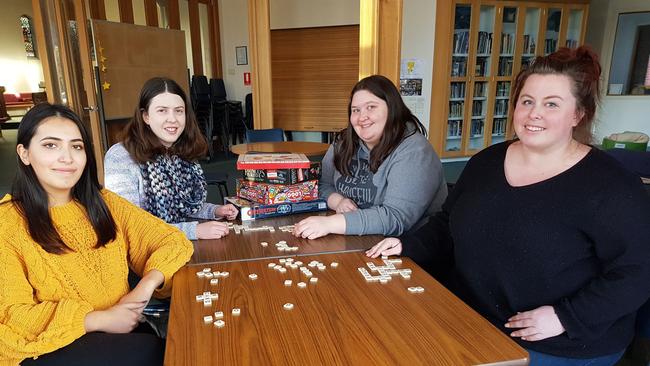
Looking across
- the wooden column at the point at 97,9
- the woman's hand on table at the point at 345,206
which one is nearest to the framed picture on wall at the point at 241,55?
the wooden column at the point at 97,9

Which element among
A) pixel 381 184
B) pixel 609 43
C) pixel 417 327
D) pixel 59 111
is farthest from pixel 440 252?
pixel 609 43

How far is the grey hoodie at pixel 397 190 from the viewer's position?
70.8 inches

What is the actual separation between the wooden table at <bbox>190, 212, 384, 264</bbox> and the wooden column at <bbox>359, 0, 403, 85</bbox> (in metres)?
3.54

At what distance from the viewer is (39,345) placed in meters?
1.12

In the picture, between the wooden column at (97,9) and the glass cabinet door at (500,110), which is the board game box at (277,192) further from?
the glass cabinet door at (500,110)

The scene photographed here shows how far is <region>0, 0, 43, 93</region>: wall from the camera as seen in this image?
42.2 feet

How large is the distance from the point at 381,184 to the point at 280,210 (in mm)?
499

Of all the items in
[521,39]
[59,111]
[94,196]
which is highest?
[521,39]

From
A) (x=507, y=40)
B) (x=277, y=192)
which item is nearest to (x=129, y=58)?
(x=277, y=192)

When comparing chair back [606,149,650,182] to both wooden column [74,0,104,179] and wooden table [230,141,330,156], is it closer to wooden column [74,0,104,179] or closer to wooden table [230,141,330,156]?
wooden table [230,141,330,156]

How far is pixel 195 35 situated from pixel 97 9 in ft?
6.55

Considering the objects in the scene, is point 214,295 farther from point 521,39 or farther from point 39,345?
point 521,39

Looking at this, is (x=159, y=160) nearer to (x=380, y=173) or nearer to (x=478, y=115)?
(x=380, y=173)

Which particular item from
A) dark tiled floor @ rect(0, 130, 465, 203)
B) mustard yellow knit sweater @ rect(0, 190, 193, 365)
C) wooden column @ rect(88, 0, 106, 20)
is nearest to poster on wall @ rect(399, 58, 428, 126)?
dark tiled floor @ rect(0, 130, 465, 203)
